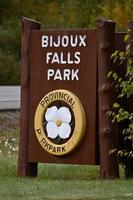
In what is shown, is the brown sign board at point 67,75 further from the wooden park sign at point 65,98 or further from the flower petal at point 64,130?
Answer: the flower petal at point 64,130

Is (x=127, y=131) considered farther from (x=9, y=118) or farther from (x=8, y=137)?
(x=9, y=118)

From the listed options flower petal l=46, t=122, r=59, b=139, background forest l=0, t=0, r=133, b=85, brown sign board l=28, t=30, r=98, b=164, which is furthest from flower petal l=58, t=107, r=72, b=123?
background forest l=0, t=0, r=133, b=85

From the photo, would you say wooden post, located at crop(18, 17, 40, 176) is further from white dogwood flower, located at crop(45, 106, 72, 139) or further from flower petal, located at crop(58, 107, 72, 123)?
flower petal, located at crop(58, 107, 72, 123)

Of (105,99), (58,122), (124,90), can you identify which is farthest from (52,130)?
(124,90)

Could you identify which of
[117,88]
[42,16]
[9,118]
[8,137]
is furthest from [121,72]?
[42,16]

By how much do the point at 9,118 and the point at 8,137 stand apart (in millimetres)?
3262

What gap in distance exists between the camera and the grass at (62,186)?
9586 millimetres

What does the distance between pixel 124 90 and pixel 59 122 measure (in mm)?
1299

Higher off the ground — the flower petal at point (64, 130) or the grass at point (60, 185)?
the flower petal at point (64, 130)

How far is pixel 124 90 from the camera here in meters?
10.6

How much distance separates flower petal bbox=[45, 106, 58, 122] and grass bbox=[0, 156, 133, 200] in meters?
0.82

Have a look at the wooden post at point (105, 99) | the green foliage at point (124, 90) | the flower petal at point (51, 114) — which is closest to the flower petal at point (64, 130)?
the flower petal at point (51, 114)

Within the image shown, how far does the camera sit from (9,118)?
77.6ft

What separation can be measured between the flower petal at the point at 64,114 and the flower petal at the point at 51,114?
0.06 metres
